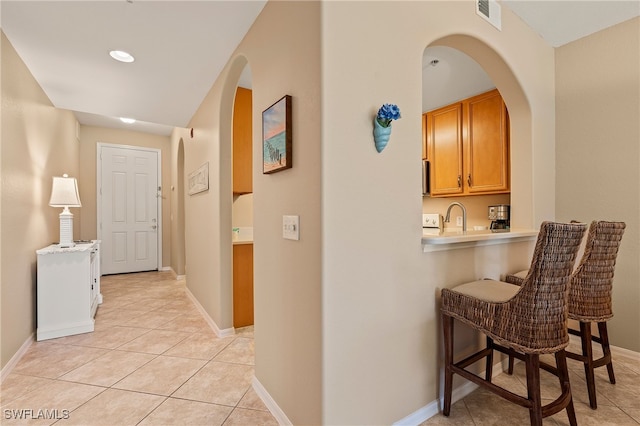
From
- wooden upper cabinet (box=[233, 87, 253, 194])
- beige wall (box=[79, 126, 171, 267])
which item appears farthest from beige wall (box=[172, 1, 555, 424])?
beige wall (box=[79, 126, 171, 267])

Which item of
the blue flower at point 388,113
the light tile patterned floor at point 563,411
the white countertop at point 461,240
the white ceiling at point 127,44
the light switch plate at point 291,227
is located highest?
the white ceiling at point 127,44

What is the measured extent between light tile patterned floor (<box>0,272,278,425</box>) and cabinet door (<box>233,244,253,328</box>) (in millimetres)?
134

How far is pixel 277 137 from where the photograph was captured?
1633mm

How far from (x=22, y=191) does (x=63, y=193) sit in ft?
1.64

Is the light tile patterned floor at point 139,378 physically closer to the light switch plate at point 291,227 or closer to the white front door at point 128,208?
the light switch plate at point 291,227

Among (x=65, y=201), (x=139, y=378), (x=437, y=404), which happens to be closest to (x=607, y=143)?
(x=437, y=404)

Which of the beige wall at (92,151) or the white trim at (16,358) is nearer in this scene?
the white trim at (16,358)

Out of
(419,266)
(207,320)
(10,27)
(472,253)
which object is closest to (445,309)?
(419,266)

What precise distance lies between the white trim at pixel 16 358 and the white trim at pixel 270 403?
179 cm

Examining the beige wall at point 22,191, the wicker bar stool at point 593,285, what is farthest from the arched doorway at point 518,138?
the beige wall at point 22,191

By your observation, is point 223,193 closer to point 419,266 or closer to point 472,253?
point 419,266

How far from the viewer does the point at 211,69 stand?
2680 millimetres

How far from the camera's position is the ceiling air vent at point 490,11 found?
6.41 feet

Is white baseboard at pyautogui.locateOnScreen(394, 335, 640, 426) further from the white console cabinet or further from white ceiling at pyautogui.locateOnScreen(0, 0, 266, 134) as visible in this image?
the white console cabinet
